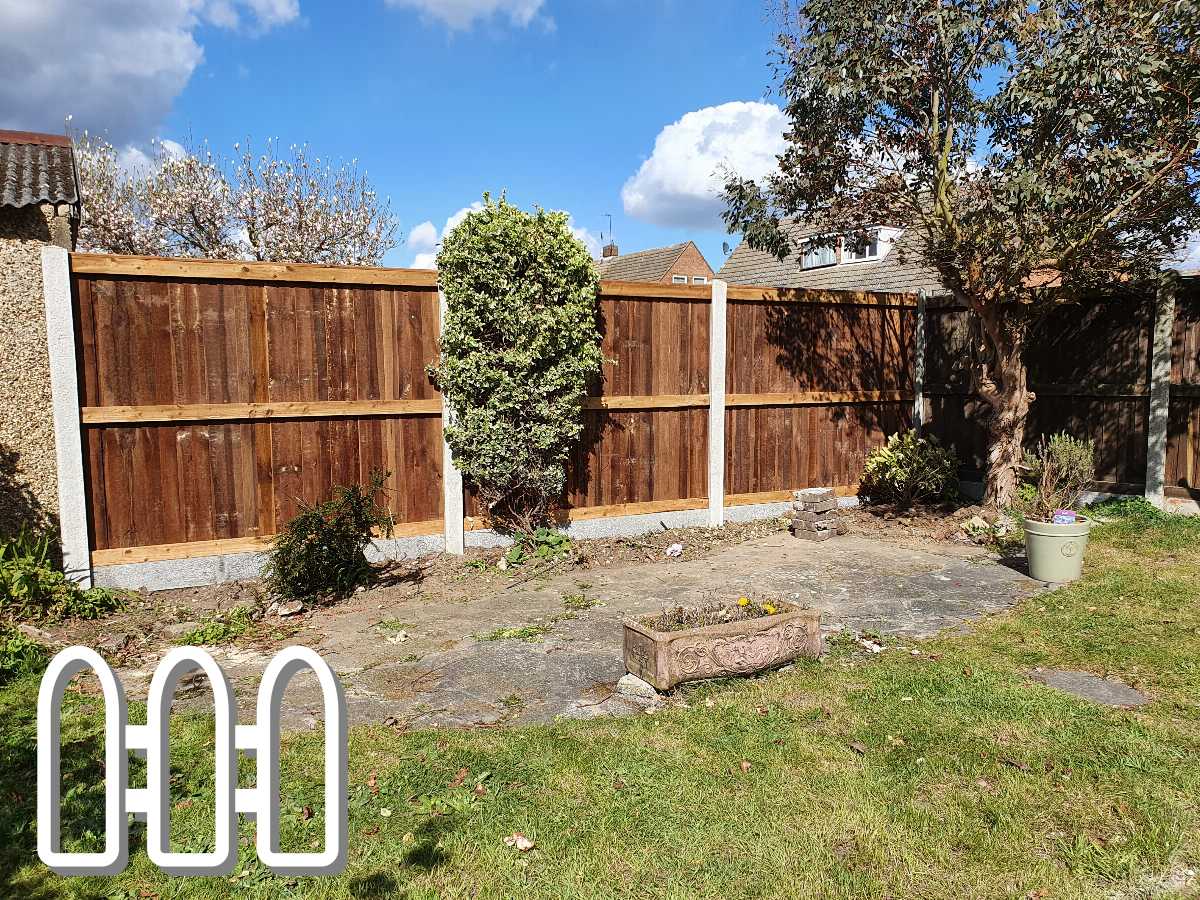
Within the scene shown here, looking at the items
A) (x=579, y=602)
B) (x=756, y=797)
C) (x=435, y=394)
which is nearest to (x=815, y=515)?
(x=579, y=602)

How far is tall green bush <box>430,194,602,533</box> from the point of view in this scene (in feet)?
24.7

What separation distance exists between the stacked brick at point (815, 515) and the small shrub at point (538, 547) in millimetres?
2894

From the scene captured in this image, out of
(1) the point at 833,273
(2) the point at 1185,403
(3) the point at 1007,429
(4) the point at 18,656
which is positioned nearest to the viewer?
(4) the point at 18,656

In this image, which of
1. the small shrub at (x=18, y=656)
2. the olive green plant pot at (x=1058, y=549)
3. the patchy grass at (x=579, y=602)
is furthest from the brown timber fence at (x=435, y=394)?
the olive green plant pot at (x=1058, y=549)

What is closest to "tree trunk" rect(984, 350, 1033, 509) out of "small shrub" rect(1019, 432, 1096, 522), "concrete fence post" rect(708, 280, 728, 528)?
"small shrub" rect(1019, 432, 1096, 522)

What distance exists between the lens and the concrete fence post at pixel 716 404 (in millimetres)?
9312

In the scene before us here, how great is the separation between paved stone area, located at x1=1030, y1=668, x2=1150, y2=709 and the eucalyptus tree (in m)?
4.68

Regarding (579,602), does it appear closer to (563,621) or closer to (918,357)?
(563,621)

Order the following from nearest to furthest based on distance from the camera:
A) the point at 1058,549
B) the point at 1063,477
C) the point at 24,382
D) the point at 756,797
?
the point at 756,797
the point at 24,382
the point at 1058,549
the point at 1063,477

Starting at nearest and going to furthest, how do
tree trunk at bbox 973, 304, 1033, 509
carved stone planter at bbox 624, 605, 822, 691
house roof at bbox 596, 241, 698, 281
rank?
carved stone planter at bbox 624, 605, 822, 691, tree trunk at bbox 973, 304, 1033, 509, house roof at bbox 596, 241, 698, 281

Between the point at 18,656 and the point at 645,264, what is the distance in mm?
30126

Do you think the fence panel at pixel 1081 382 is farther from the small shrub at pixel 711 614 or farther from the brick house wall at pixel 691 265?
the brick house wall at pixel 691 265

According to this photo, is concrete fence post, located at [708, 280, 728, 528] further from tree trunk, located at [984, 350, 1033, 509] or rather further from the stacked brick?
Answer: tree trunk, located at [984, 350, 1033, 509]

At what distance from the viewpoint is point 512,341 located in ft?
25.2
